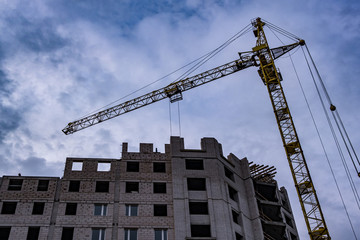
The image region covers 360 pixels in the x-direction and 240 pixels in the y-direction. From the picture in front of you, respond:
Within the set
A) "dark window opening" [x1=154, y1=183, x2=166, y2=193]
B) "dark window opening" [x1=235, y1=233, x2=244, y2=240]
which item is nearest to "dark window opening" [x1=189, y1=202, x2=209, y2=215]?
"dark window opening" [x1=154, y1=183, x2=166, y2=193]

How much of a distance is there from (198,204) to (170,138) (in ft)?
36.7

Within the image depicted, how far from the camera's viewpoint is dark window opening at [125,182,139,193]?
204 feet

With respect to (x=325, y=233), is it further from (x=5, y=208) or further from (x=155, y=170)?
(x=5, y=208)

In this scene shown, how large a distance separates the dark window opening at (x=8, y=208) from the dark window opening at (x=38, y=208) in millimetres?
2695

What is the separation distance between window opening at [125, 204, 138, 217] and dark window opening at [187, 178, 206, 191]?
823cm

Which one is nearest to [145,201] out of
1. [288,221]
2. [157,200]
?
[157,200]

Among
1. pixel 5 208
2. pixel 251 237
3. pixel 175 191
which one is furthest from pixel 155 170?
pixel 5 208

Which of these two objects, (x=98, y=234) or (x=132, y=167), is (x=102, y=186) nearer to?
(x=132, y=167)

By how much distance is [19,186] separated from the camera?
61.4m

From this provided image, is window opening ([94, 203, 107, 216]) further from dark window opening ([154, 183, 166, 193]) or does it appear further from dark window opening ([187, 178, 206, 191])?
dark window opening ([187, 178, 206, 191])

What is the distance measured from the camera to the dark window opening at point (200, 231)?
192ft

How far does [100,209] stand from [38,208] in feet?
26.8

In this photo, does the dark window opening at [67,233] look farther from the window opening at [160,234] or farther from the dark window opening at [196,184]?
the dark window opening at [196,184]

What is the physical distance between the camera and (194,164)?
65.2 m
